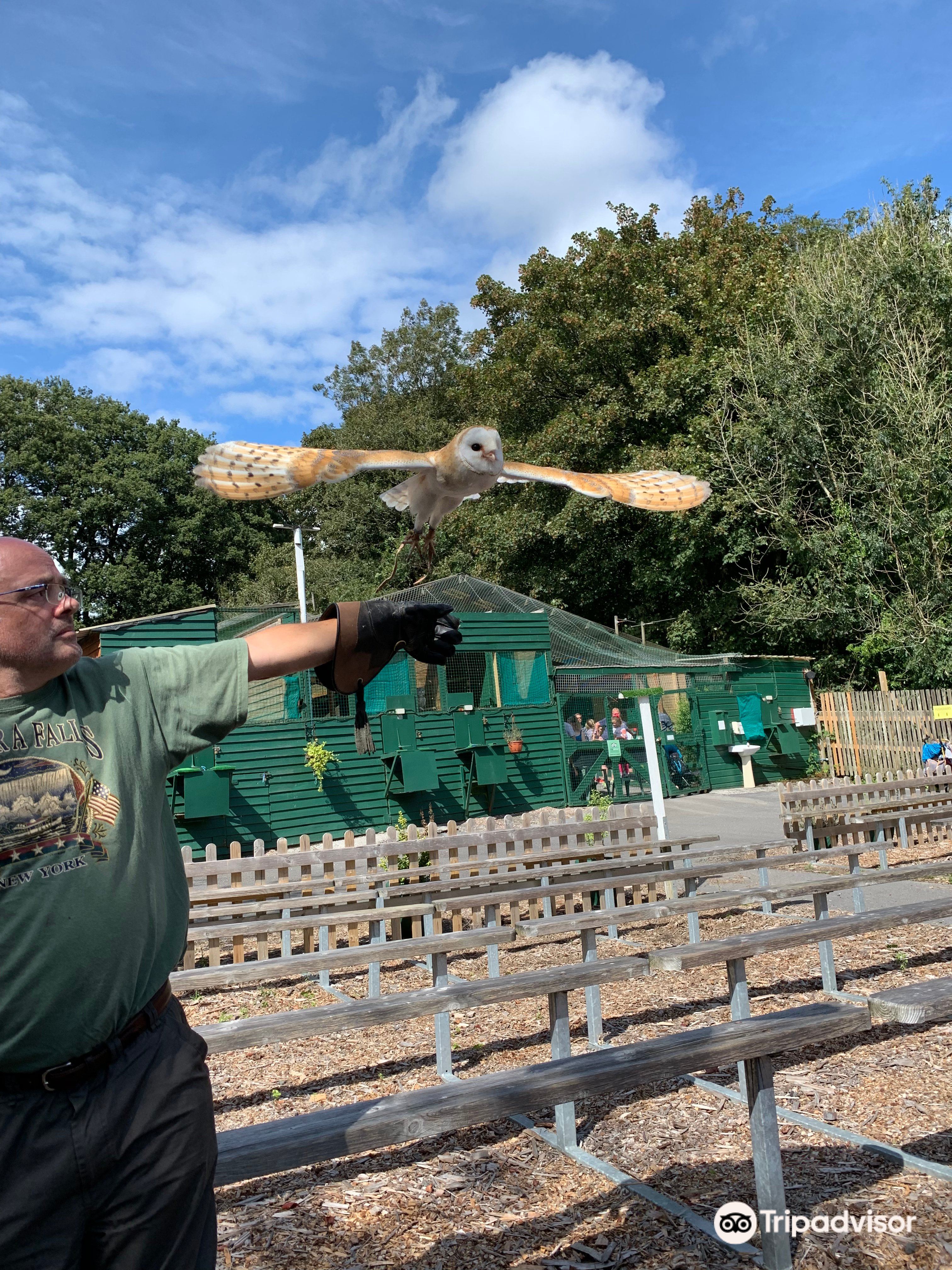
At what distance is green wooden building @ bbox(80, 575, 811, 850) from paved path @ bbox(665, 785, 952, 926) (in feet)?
2.61

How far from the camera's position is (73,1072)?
1.32 meters

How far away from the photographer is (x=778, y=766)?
17.3 m

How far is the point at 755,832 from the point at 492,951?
710cm

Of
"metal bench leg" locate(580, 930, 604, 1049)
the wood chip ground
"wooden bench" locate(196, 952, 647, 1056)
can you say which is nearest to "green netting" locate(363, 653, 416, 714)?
the wood chip ground


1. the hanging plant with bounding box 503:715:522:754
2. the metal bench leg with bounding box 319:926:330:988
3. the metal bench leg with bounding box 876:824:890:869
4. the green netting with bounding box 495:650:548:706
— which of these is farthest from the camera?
the green netting with bounding box 495:650:548:706

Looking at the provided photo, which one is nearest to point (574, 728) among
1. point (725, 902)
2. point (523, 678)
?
point (523, 678)

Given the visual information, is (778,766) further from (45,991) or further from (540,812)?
(45,991)

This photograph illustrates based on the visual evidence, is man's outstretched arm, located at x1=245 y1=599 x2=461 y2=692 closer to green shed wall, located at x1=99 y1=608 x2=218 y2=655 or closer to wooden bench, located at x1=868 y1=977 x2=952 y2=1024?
wooden bench, located at x1=868 y1=977 x2=952 y2=1024

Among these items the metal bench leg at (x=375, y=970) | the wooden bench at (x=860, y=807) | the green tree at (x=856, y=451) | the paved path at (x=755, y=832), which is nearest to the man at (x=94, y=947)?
the paved path at (x=755, y=832)

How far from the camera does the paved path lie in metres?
6.94

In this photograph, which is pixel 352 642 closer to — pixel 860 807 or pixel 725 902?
pixel 725 902

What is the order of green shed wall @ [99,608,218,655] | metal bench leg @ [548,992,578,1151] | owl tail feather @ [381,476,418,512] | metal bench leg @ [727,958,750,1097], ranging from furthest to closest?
green shed wall @ [99,608,218,655] < metal bench leg @ [727,958,750,1097] < metal bench leg @ [548,992,578,1151] < owl tail feather @ [381,476,418,512]

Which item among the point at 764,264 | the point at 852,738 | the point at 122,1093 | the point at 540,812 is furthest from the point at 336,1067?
the point at 764,264

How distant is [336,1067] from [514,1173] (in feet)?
4.61
